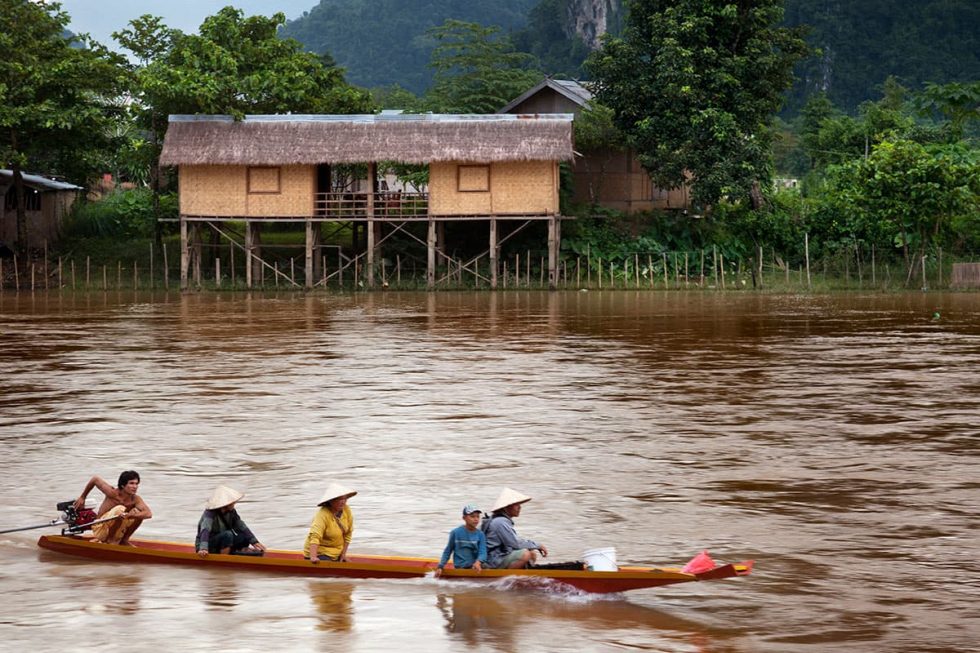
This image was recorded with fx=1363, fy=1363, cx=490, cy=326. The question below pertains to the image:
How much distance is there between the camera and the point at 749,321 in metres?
29.8

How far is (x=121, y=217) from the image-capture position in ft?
147

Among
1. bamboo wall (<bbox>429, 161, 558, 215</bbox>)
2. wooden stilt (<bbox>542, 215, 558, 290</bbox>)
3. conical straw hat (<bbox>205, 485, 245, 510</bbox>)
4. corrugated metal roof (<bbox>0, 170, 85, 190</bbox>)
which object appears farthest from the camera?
corrugated metal roof (<bbox>0, 170, 85, 190</bbox>)

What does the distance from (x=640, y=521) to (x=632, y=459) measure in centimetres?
255

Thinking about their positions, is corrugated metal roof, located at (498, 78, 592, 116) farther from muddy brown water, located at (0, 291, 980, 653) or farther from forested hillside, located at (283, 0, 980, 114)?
muddy brown water, located at (0, 291, 980, 653)

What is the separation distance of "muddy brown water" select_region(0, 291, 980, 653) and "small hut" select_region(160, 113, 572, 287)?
12599mm

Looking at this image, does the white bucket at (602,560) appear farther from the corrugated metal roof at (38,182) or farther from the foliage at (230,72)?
the corrugated metal roof at (38,182)

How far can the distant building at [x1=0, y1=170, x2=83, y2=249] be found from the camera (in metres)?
43.7

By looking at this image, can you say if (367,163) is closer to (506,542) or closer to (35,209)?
(35,209)

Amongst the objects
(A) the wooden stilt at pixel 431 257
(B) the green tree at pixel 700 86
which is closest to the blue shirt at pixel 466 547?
(A) the wooden stilt at pixel 431 257

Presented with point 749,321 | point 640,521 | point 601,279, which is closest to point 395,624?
point 640,521

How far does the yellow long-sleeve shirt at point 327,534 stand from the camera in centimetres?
973

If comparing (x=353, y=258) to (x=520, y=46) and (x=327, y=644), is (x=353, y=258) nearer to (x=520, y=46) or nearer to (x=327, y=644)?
(x=327, y=644)

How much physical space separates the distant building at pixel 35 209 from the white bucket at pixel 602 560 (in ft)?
122

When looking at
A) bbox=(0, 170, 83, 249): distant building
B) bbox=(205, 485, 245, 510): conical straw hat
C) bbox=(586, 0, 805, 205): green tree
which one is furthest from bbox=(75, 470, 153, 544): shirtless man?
bbox=(0, 170, 83, 249): distant building
